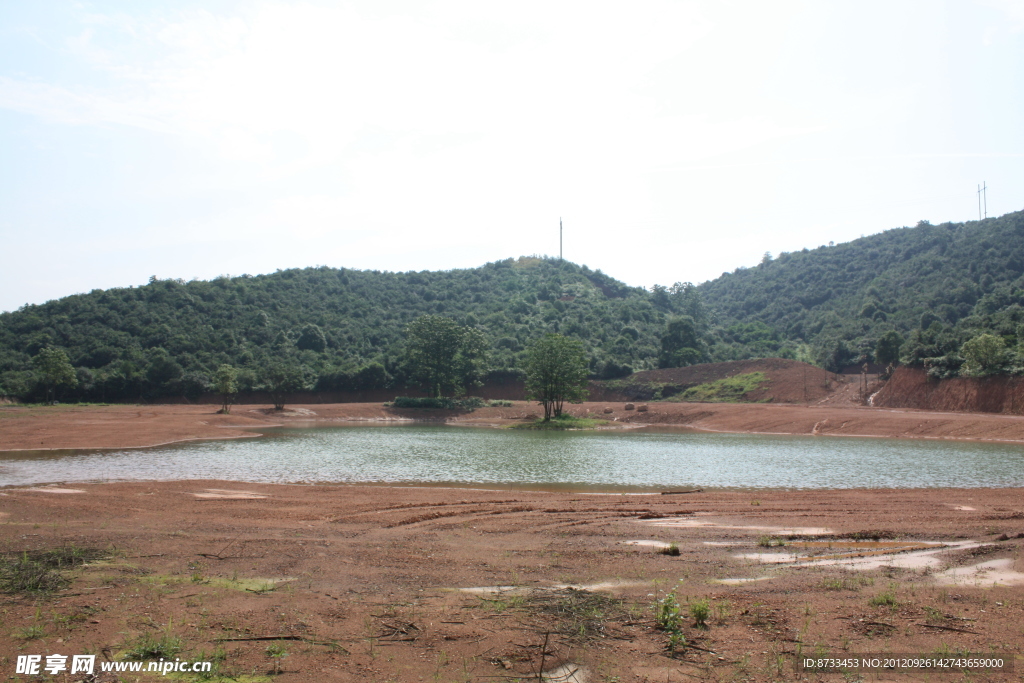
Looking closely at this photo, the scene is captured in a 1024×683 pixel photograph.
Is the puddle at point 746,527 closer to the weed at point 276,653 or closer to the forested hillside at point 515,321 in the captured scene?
the weed at point 276,653

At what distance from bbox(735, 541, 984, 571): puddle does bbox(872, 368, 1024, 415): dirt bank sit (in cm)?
4666

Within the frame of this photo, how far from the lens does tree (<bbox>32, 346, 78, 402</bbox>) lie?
64188 mm

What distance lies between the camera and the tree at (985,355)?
50875mm

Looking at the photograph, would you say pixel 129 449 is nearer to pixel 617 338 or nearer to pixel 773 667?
pixel 773 667

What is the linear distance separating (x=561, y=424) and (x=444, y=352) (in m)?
22.1

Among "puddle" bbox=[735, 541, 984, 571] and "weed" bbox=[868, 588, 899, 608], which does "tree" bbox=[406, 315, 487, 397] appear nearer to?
"puddle" bbox=[735, 541, 984, 571]

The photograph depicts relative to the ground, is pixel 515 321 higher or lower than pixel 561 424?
higher

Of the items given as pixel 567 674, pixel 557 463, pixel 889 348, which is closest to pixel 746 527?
pixel 567 674

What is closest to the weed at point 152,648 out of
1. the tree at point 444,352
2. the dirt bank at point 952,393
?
the dirt bank at point 952,393

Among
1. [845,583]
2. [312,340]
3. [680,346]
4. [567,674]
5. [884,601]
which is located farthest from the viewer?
[680,346]

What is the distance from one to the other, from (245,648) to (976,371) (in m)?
62.5

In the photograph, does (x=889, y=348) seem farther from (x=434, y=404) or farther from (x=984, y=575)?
(x=984, y=575)

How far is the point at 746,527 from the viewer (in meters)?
14.1

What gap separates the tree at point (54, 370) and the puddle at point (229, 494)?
5818 cm
